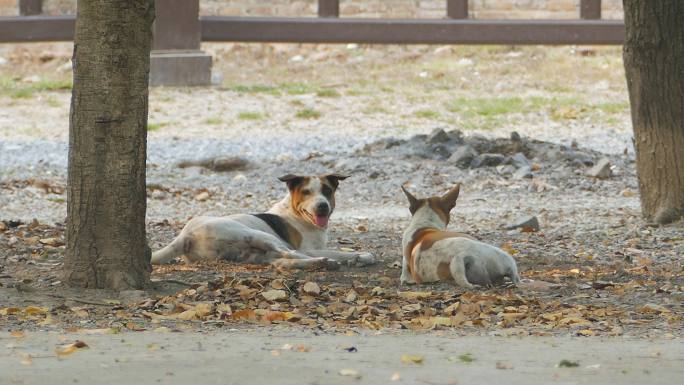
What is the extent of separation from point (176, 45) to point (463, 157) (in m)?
6.43

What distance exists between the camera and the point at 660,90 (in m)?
10.9

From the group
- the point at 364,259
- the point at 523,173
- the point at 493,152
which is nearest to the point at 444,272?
the point at 364,259

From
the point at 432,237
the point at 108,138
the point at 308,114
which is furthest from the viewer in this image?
the point at 308,114

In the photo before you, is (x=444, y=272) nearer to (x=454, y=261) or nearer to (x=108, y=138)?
(x=454, y=261)

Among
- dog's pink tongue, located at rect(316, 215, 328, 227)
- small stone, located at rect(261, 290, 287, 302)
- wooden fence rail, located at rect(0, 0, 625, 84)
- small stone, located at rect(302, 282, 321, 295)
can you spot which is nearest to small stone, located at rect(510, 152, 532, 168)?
dog's pink tongue, located at rect(316, 215, 328, 227)

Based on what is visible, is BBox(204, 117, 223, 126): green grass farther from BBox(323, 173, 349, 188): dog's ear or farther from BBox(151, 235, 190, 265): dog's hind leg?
BBox(151, 235, 190, 265): dog's hind leg

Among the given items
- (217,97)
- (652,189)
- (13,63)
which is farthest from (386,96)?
(652,189)

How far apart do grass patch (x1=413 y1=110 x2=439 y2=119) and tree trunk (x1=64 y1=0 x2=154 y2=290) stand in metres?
11.4

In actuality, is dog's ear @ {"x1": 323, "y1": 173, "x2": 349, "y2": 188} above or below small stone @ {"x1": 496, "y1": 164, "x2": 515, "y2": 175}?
above

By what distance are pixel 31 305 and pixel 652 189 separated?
5.81m

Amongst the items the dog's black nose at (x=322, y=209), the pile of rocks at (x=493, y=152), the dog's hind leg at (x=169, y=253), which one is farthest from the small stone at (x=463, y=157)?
the dog's hind leg at (x=169, y=253)

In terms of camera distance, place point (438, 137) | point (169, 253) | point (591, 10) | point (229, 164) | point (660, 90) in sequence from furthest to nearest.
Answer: point (591, 10) < point (438, 137) < point (229, 164) < point (660, 90) < point (169, 253)

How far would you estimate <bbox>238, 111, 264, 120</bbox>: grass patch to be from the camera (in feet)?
60.0

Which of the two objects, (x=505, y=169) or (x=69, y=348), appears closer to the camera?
(x=69, y=348)
